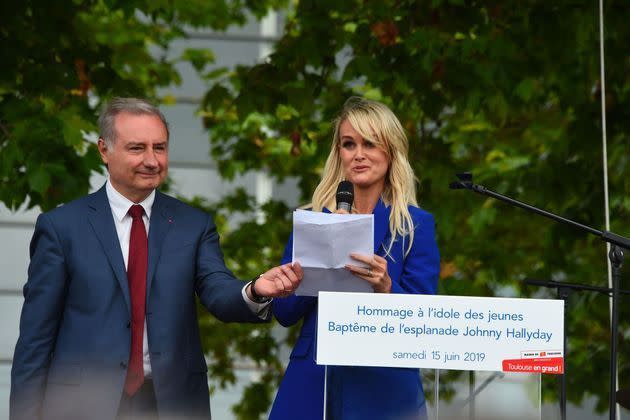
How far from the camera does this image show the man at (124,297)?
3.42 m

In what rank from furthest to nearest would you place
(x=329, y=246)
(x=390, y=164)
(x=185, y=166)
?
1. (x=185, y=166)
2. (x=390, y=164)
3. (x=329, y=246)

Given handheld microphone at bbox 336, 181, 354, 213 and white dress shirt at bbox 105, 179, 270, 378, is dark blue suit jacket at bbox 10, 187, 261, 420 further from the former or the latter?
handheld microphone at bbox 336, 181, 354, 213

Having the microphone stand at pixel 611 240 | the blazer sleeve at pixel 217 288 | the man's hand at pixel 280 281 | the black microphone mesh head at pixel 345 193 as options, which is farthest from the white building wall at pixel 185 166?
the microphone stand at pixel 611 240

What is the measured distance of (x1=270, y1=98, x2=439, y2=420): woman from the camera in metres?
3.42

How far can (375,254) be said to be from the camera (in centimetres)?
350

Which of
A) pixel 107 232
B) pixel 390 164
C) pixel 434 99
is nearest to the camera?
pixel 107 232

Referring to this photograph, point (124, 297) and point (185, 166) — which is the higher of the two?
point (185, 166)

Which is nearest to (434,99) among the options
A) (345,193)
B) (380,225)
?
(380,225)

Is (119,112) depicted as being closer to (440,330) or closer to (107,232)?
(107,232)

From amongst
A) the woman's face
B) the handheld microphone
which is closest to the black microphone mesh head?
the handheld microphone

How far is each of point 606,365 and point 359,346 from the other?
492 centimetres

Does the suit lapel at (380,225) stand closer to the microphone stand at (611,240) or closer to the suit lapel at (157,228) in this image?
the microphone stand at (611,240)

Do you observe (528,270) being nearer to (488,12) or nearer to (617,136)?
(617,136)

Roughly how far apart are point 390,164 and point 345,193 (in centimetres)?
32
